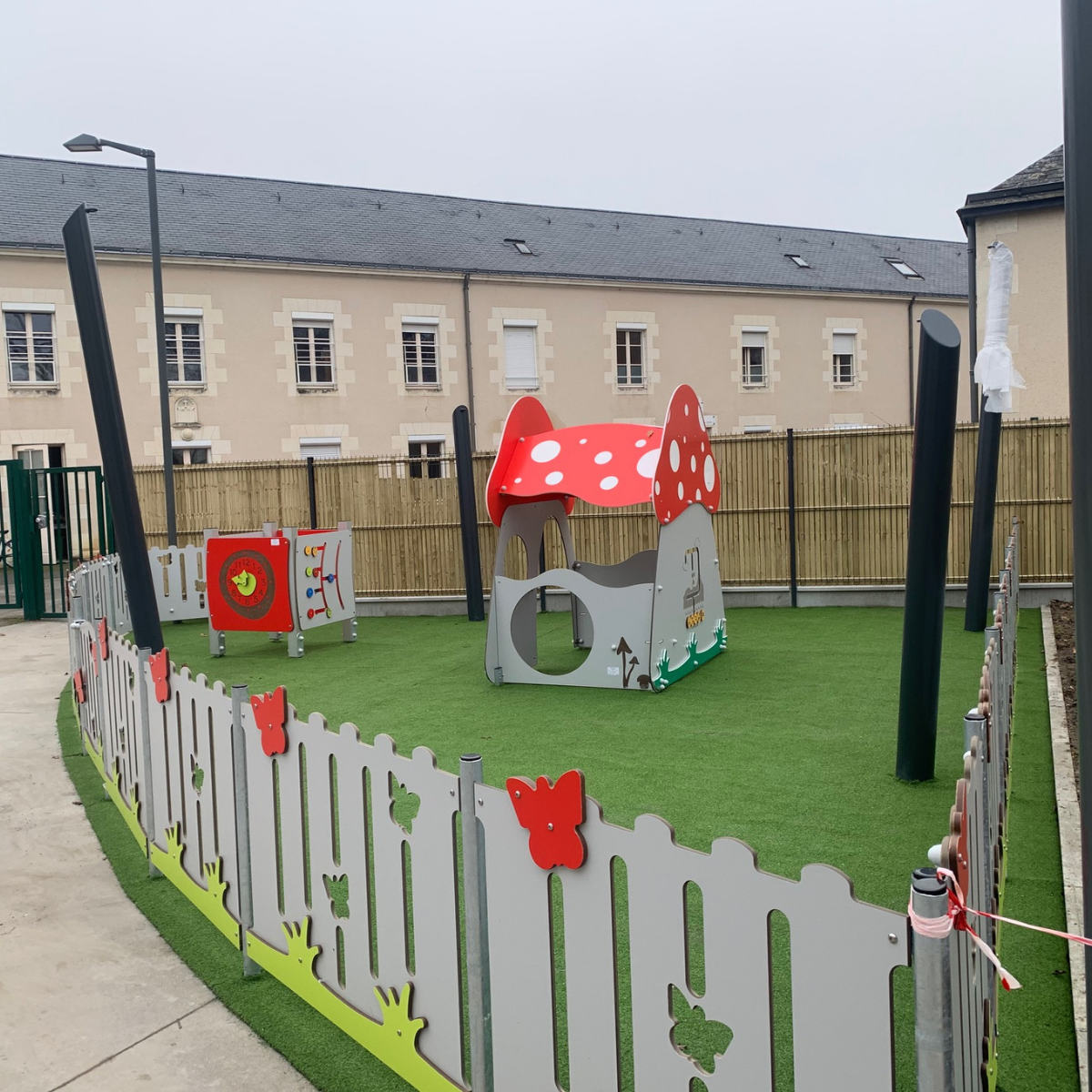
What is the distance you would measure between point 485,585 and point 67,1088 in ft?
36.6

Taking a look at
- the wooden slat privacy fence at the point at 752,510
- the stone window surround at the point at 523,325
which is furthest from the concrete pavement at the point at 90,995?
the stone window surround at the point at 523,325

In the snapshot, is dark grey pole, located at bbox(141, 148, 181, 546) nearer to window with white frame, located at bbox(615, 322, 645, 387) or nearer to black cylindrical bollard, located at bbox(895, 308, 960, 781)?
black cylindrical bollard, located at bbox(895, 308, 960, 781)

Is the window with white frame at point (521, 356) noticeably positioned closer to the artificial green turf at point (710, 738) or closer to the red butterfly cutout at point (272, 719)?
the artificial green turf at point (710, 738)

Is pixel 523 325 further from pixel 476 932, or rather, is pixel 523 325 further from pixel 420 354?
pixel 476 932

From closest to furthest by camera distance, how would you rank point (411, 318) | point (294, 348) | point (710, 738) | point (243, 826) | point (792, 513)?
point (243, 826) → point (710, 738) → point (792, 513) → point (294, 348) → point (411, 318)

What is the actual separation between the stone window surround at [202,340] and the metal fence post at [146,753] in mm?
20146

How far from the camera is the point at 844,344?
1238 inches

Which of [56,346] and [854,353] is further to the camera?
[854,353]

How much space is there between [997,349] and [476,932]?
714 centimetres

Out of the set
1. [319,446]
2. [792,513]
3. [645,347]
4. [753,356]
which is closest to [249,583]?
[792,513]

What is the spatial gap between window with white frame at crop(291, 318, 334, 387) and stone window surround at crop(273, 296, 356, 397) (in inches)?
3.5

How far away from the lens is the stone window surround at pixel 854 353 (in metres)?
31.0

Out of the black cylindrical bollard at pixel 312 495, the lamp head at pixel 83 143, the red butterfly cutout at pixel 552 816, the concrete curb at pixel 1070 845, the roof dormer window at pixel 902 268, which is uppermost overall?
the roof dormer window at pixel 902 268

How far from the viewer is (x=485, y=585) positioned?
14.1 metres
